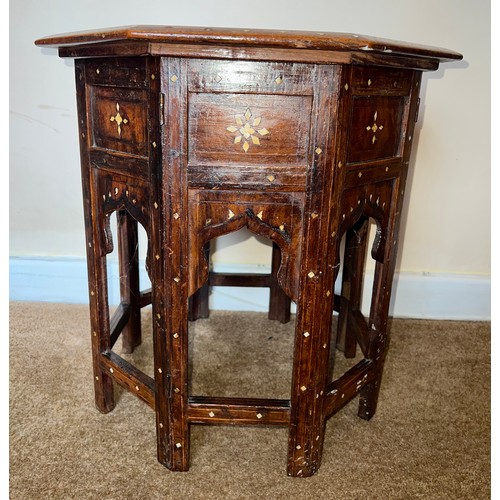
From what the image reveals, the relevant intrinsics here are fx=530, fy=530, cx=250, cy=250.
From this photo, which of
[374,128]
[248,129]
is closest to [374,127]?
[374,128]

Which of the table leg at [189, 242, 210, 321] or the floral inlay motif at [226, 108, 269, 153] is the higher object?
the floral inlay motif at [226, 108, 269, 153]

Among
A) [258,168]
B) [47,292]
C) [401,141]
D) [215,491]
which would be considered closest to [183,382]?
[215,491]

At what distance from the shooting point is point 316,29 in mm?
1823

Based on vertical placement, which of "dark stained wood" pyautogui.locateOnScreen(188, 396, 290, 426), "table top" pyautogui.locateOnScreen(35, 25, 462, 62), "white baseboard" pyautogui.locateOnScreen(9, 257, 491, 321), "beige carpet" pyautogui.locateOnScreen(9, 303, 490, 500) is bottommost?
"beige carpet" pyautogui.locateOnScreen(9, 303, 490, 500)

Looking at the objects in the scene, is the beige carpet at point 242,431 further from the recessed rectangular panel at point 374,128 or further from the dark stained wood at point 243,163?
the recessed rectangular panel at point 374,128

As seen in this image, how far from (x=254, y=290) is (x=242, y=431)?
0.77 metres

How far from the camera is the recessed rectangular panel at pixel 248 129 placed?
101cm

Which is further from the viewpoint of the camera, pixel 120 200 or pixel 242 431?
pixel 242 431

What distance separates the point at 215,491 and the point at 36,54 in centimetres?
158

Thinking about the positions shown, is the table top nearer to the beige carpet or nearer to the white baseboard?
the beige carpet

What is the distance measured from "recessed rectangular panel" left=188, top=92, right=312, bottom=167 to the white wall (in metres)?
0.93

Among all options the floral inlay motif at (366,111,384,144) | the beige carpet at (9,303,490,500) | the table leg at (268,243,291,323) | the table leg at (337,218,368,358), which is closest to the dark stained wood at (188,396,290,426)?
the beige carpet at (9,303,490,500)

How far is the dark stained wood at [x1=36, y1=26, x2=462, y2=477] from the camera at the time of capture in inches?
38.8

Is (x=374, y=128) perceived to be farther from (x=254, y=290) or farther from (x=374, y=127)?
(x=254, y=290)
